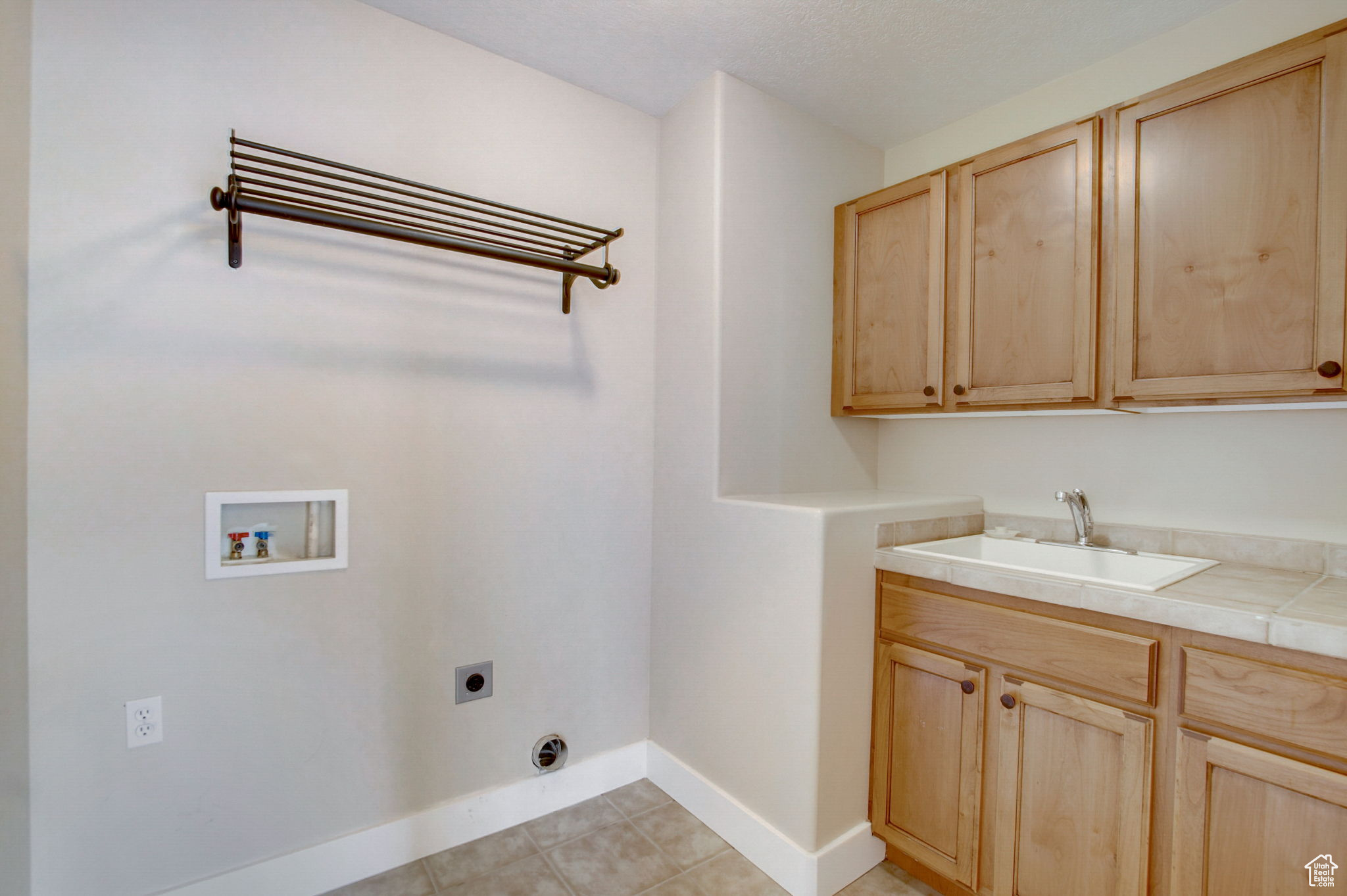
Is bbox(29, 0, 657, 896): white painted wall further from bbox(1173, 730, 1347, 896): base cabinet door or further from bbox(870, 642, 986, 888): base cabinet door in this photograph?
bbox(1173, 730, 1347, 896): base cabinet door

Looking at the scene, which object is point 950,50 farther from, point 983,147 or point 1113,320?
point 1113,320

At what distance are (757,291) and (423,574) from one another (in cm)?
132

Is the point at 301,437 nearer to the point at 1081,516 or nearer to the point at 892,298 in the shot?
the point at 892,298

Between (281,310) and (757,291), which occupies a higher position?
(757,291)

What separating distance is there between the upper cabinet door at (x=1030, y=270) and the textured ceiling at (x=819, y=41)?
0.33m

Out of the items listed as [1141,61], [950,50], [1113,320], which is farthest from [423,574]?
[1141,61]

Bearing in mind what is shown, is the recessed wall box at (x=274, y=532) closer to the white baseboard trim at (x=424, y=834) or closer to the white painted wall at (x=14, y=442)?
the white painted wall at (x=14, y=442)

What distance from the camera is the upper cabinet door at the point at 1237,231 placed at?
121 cm

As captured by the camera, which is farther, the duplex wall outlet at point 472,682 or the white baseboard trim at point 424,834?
the duplex wall outlet at point 472,682

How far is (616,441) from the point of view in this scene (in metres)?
2.06

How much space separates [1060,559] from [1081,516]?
14 cm

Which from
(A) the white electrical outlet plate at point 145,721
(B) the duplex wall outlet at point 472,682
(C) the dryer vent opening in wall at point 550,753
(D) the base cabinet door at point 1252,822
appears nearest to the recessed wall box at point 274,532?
(A) the white electrical outlet plate at point 145,721

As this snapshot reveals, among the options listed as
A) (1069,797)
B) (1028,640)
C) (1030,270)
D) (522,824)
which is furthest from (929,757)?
(1030,270)

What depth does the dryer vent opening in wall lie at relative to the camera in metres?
1.89
